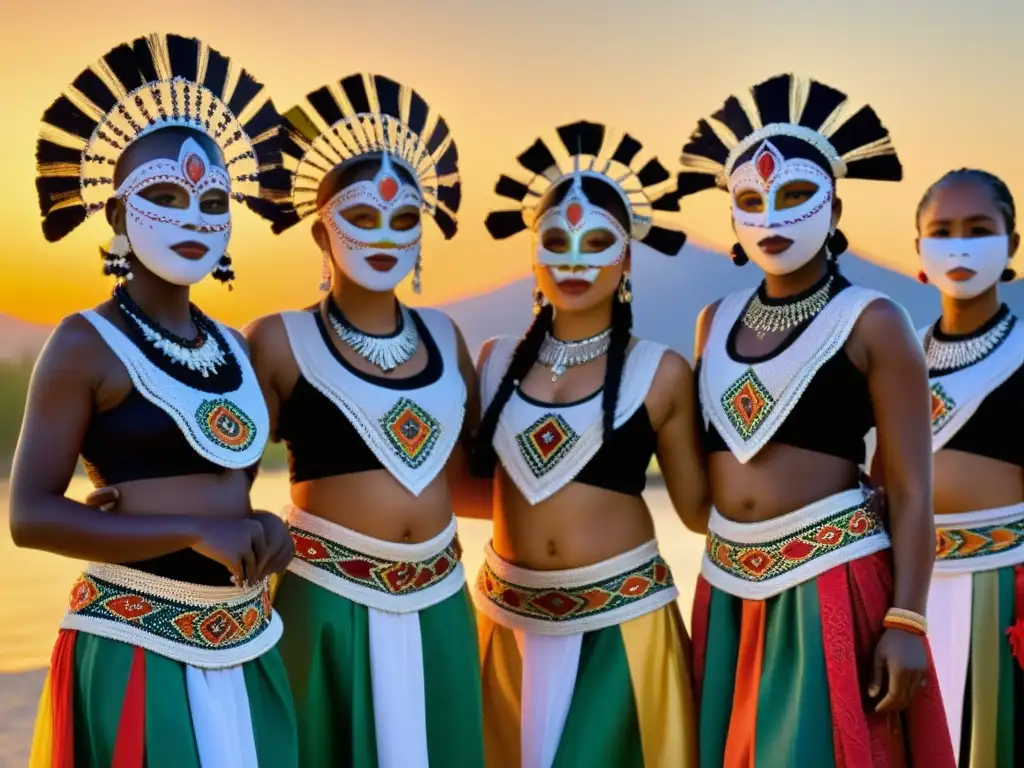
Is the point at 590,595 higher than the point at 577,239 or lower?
lower

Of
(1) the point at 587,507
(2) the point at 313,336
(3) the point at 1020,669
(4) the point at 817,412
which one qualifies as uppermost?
(2) the point at 313,336

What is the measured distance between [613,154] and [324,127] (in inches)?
32.3

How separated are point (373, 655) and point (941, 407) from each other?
1.97 meters

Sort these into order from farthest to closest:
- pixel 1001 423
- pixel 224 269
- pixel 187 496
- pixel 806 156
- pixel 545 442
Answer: pixel 1001 423 < pixel 545 442 < pixel 806 156 < pixel 224 269 < pixel 187 496

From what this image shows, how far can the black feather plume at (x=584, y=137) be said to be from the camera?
3.35m

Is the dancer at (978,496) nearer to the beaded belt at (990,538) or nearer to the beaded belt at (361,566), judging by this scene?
the beaded belt at (990,538)

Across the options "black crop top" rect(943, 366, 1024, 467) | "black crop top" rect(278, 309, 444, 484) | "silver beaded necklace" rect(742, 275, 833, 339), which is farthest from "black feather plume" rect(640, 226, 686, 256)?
"black crop top" rect(943, 366, 1024, 467)

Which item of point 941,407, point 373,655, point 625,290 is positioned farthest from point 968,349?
point 373,655

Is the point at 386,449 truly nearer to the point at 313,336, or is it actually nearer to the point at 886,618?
the point at 313,336

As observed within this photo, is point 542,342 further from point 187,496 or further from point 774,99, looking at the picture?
point 187,496

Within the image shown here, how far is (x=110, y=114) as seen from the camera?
8.39ft

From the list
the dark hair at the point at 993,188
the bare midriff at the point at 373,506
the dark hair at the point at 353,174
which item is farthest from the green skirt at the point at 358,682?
the dark hair at the point at 993,188

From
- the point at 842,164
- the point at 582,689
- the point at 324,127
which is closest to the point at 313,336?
the point at 324,127

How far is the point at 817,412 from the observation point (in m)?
2.94
